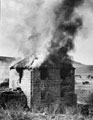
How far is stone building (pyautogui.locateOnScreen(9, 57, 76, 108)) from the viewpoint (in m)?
17.1

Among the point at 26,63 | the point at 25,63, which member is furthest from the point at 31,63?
the point at 25,63

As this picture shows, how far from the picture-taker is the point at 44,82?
56.4 feet

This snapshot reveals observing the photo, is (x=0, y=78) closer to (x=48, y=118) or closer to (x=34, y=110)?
(x=34, y=110)

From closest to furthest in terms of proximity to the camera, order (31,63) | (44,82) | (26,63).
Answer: (44,82)
(31,63)
(26,63)

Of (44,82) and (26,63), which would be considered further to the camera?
(26,63)

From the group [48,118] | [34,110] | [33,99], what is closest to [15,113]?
[48,118]

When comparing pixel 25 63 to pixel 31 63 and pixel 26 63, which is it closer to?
pixel 26 63

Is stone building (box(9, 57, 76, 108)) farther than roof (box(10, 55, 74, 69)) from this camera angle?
No

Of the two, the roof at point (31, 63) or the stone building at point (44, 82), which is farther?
the roof at point (31, 63)

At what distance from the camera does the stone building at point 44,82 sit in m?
17.1

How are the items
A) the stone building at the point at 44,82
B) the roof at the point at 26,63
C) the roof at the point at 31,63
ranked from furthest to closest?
1. the roof at the point at 26,63
2. the roof at the point at 31,63
3. the stone building at the point at 44,82

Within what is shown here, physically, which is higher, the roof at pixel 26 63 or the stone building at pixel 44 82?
the roof at pixel 26 63

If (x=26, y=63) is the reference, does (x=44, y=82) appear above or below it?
below

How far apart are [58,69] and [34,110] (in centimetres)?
375
